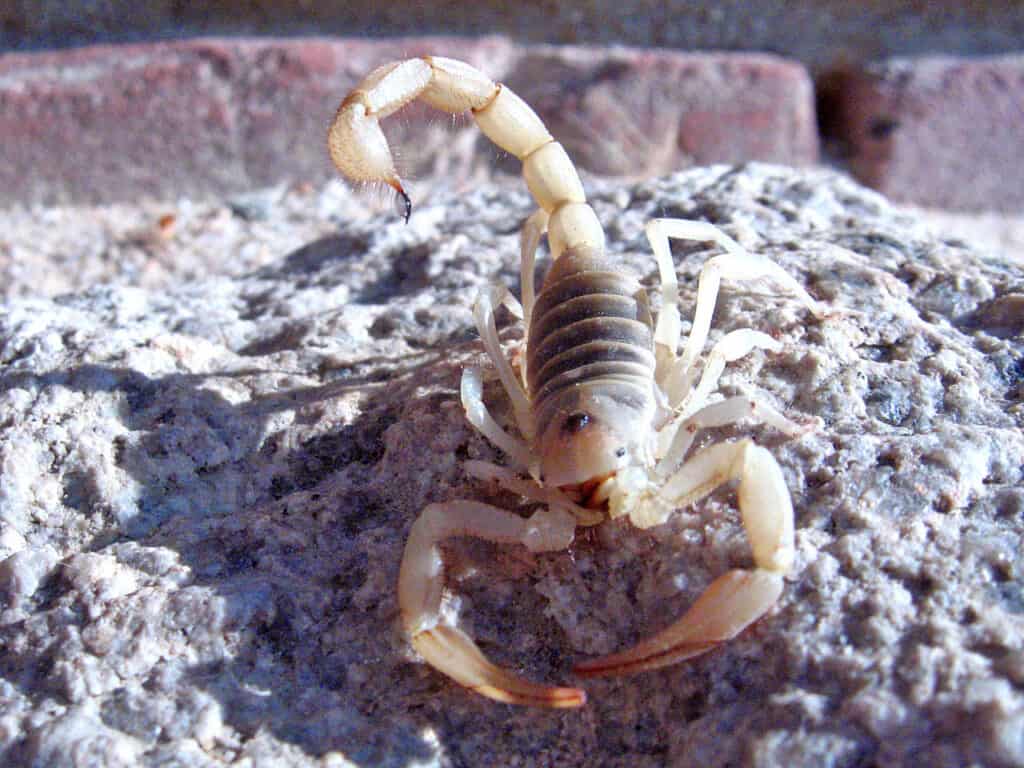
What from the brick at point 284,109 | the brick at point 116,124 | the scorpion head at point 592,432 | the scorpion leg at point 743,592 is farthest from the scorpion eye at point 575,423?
the brick at point 116,124

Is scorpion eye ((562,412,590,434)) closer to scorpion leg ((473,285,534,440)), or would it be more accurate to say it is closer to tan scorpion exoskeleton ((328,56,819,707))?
tan scorpion exoskeleton ((328,56,819,707))

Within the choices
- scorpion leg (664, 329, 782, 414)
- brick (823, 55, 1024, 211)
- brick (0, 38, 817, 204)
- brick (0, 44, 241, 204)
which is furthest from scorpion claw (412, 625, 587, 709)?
brick (823, 55, 1024, 211)

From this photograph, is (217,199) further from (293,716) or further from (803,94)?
(293,716)

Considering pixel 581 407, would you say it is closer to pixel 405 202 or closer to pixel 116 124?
pixel 405 202

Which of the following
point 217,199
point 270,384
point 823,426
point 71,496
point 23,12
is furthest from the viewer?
point 217,199

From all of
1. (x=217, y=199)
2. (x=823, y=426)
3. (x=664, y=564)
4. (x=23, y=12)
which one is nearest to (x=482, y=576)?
(x=664, y=564)

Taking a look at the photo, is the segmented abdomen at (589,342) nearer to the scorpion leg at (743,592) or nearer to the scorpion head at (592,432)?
the scorpion head at (592,432)
